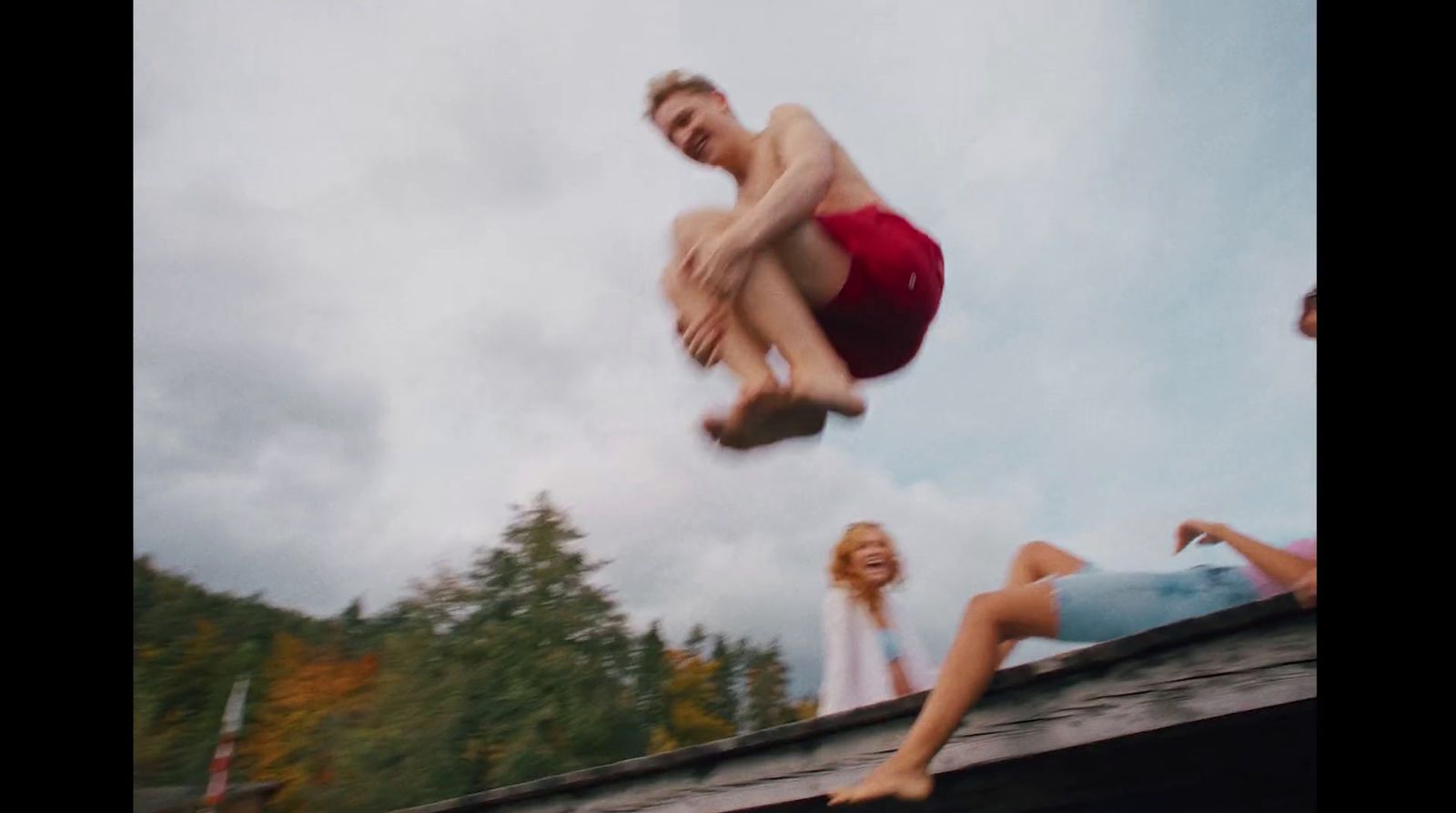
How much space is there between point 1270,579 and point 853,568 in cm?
56

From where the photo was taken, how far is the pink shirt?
1.24 meters

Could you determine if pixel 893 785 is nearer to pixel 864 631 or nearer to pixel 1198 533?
pixel 864 631

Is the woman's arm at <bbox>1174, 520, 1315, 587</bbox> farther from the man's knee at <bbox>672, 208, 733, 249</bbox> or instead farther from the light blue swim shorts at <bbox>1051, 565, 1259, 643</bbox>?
the man's knee at <bbox>672, 208, 733, 249</bbox>

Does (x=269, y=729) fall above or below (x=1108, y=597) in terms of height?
below

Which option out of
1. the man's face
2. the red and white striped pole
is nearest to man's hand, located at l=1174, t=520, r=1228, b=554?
the man's face

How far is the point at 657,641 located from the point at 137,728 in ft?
2.55

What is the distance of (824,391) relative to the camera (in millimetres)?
1429

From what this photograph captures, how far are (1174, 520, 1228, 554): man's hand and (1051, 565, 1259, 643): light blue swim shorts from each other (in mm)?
54
